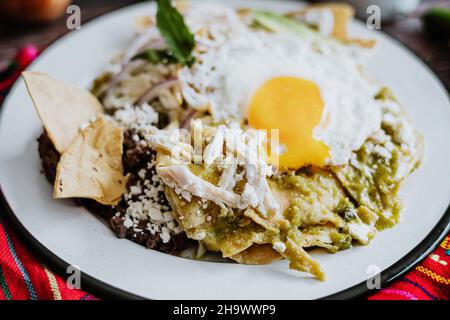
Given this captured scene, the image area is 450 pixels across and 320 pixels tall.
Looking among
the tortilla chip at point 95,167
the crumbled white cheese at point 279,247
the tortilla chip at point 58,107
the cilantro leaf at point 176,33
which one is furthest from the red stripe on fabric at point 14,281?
the cilantro leaf at point 176,33

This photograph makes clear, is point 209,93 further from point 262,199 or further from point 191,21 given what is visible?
point 262,199

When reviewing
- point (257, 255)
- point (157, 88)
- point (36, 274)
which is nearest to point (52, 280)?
point (36, 274)

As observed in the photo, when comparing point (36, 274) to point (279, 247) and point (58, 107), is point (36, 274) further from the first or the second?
point (279, 247)

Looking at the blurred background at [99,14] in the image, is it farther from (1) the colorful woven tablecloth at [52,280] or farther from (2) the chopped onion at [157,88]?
(1) the colorful woven tablecloth at [52,280]

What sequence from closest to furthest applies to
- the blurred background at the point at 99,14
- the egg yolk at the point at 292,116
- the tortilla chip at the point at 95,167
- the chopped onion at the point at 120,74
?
the tortilla chip at the point at 95,167
the egg yolk at the point at 292,116
the chopped onion at the point at 120,74
the blurred background at the point at 99,14

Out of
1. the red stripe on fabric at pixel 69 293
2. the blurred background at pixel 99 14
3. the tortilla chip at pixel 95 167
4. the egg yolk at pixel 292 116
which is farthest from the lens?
the blurred background at pixel 99 14

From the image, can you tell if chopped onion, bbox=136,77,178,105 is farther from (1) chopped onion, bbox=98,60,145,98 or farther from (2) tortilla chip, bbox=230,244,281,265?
(2) tortilla chip, bbox=230,244,281,265
